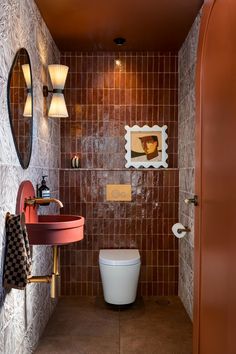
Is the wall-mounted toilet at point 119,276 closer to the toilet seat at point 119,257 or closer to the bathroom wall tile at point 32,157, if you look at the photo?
the toilet seat at point 119,257

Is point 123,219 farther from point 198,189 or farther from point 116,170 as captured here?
point 198,189

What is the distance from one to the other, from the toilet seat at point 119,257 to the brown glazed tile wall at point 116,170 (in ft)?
0.60

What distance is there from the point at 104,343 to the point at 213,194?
4.70 ft

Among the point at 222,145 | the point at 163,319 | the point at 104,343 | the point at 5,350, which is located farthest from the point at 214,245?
the point at 163,319

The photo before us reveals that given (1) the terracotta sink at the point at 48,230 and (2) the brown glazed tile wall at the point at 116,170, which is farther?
(2) the brown glazed tile wall at the point at 116,170

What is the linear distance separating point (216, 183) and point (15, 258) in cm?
101

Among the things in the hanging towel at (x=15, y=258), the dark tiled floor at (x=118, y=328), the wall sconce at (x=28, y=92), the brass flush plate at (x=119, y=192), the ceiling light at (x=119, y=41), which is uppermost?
the ceiling light at (x=119, y=41)

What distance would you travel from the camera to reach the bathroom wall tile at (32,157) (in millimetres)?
1603

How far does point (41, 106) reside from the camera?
2.39 meters

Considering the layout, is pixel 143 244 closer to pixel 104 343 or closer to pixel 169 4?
pixel 104 343

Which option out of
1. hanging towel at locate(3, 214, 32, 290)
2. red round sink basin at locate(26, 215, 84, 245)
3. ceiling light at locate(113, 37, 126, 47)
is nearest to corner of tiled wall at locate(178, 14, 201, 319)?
ceiling light at locate(113, 37, 126, 47)

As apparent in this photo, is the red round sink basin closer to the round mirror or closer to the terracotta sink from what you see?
the terracotta sink

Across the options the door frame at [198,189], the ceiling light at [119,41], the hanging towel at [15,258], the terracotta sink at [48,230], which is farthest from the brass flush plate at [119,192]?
the hanging towel at [15,258]

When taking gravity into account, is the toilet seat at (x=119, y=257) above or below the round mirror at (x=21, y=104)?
below
